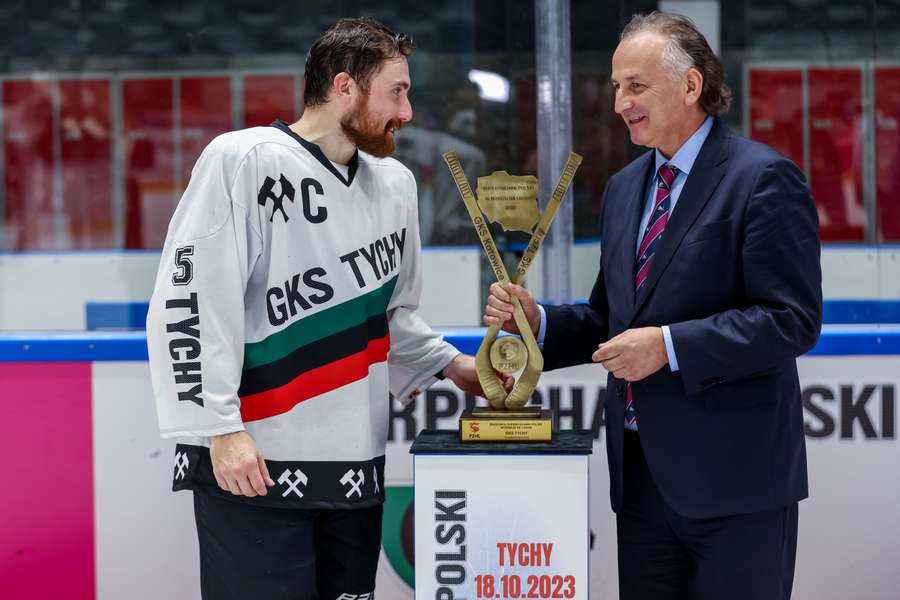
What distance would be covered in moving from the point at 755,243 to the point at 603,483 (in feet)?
3.53

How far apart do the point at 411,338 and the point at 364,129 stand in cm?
47

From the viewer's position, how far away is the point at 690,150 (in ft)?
6.28

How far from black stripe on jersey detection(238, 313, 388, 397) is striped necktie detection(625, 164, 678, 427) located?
1.66 feet

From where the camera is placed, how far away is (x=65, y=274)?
3.43 meters

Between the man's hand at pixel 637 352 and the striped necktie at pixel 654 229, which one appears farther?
the striped necktie at pixel 654 229

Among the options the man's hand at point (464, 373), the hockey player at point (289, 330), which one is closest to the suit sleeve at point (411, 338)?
the man's hand at point (464, 373)

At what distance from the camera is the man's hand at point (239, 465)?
180 cm

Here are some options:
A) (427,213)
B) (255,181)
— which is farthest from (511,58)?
(255,181)

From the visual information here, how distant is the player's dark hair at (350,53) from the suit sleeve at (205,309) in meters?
0.22

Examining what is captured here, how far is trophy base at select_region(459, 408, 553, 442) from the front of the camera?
6.22 feet

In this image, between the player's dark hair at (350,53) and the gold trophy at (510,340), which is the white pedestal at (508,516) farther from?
the player's dark hair at (350,53)

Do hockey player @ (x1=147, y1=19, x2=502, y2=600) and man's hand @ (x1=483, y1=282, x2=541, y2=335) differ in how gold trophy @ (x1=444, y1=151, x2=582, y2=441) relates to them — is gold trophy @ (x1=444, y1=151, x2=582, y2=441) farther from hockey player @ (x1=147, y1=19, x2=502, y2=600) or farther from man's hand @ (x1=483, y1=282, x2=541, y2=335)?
hockey player @ (x1=147, y1=19, x2=502, y2=600)

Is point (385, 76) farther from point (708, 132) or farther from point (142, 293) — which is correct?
point (142, 293)

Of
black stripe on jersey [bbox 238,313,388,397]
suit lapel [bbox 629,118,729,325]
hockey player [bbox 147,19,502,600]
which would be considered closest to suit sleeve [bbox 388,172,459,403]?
hockey player [bbox 147,19,502,600]
